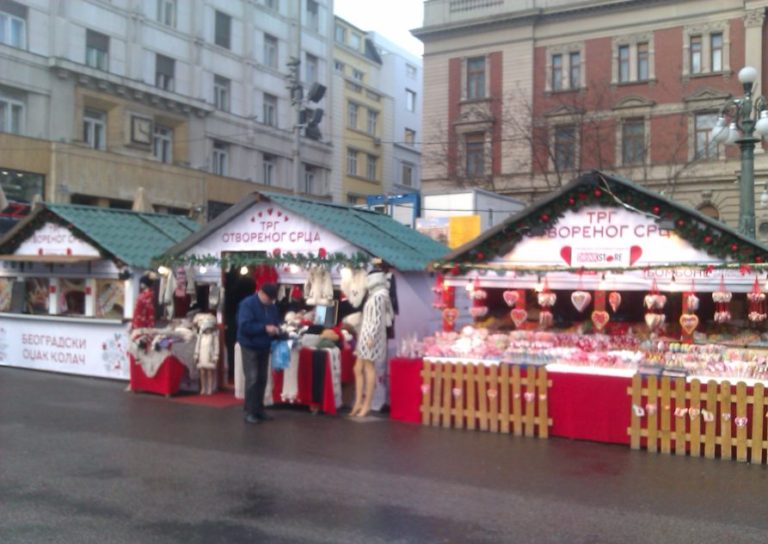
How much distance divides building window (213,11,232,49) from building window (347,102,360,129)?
1244cm

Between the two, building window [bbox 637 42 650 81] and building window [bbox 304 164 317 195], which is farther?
building window [bbox 304 164 317 195]

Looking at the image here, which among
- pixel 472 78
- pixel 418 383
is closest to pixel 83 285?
pixel 418 383

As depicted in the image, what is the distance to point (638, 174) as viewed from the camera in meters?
34.0

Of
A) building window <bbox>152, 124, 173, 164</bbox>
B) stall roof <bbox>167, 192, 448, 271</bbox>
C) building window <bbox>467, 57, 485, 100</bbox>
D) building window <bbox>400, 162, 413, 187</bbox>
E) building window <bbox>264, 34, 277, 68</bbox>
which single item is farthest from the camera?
building window <bbox>400, 162, 413, 187</bbox>

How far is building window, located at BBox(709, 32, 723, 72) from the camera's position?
110 ft

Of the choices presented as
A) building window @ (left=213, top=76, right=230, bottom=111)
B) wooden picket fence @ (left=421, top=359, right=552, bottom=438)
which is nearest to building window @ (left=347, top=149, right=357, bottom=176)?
building window @ (left=213, top=76, right=230, bottom=111)

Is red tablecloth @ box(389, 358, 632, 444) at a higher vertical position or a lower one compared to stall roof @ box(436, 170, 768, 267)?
lower

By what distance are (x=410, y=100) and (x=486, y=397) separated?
50.2m

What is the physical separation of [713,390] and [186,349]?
7685mm

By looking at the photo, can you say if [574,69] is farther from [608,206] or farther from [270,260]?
[608,206]

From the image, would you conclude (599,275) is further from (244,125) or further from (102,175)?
(244,125)

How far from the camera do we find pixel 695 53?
112ft

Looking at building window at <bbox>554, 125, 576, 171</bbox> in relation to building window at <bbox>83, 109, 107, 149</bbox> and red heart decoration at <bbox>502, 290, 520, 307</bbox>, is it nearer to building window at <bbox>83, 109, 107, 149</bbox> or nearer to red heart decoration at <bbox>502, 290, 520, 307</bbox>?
building window at <bbox>83, 109, 107, 149</bbox>

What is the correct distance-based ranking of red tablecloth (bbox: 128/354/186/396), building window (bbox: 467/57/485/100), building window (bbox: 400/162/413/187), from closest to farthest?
red tablecloth (bbox: 128/354/186/396) → building window (bbox: 467/57/485/100) → building window (bbox: 400/162/413/187)
